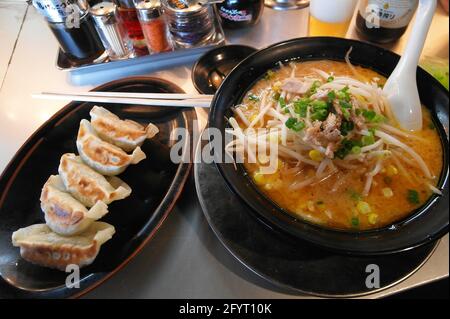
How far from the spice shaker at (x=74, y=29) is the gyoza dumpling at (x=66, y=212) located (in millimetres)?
913

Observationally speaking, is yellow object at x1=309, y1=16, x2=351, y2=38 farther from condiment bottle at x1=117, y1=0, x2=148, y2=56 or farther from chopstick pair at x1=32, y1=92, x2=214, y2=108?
condiment bottle at x1=117, y1=0, x2=148, y2=56

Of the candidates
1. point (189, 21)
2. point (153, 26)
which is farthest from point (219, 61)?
point (153, 26)

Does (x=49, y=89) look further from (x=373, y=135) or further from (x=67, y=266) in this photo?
(x=373, y=135)

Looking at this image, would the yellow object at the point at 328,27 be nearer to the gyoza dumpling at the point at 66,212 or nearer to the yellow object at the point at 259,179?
the yellow object at the point at 259,179

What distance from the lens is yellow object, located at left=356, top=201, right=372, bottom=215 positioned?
1.07 meters

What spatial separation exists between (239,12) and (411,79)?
106 centimetres

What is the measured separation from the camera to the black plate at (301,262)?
3.60 feet

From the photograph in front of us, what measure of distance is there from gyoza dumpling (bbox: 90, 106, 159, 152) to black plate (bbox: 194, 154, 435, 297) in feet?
1.57

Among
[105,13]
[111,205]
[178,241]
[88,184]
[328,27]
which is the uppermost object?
[105,13]

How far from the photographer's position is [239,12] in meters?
1.87

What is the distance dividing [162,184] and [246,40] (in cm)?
112

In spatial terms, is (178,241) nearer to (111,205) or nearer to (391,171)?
(111,205)

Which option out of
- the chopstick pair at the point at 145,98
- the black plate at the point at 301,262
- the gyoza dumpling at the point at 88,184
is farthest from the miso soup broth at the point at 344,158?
the gyoza dumpling at the point at 88,184
